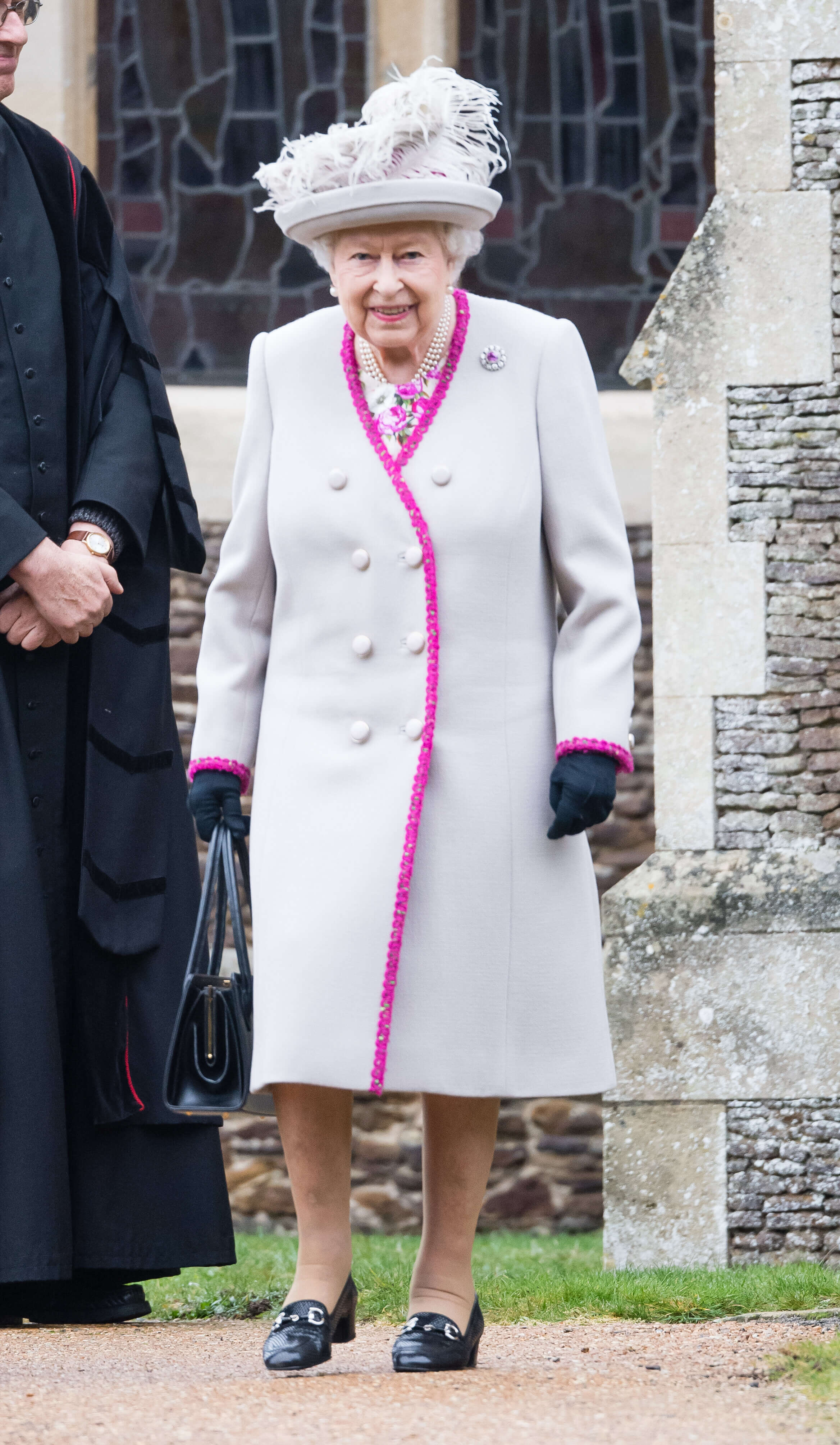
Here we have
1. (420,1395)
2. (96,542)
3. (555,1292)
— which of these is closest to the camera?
(420,1395)

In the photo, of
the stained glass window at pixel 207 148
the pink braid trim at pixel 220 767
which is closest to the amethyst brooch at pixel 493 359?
the pink braid trim at pixel 220 767

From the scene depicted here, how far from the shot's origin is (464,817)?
307 cm

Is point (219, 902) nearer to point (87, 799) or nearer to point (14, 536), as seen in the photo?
point (87, 799)

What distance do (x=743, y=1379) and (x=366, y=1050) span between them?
0.75 metres

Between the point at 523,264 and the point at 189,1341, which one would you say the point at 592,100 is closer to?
the point at 523,264

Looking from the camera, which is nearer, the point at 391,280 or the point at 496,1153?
the point at 391,280

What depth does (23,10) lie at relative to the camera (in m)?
3.97

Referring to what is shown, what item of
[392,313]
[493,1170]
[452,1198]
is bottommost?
[493,1170]

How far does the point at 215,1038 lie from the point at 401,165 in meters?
1.38

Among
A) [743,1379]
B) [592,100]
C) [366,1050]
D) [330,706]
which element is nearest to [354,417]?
[330,706]

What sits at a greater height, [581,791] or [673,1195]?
[581,791]

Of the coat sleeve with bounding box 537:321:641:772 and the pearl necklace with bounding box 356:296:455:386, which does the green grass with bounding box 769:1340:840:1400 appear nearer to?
the coat sleeve with bounding box 537:321:641:772

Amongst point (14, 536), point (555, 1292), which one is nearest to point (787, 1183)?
point (555, 1292)

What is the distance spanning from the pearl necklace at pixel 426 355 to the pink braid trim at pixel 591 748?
25.0 inches
